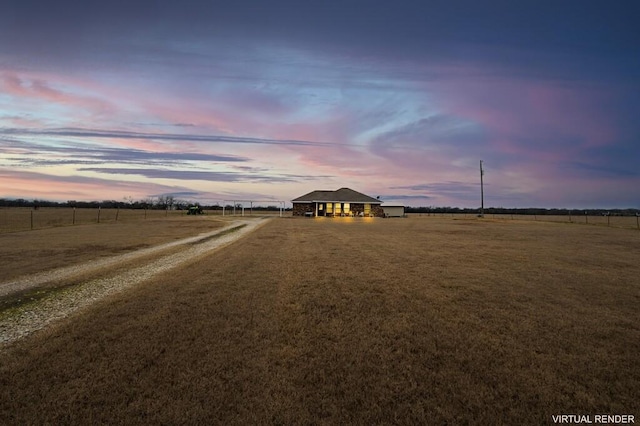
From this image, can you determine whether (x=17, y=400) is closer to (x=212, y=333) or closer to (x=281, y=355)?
(x=212, y=333)

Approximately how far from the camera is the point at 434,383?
4121mm

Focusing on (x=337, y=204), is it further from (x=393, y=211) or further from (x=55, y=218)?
(x=55, y=218)

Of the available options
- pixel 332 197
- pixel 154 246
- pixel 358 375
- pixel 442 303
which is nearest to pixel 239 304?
pixel 358 375

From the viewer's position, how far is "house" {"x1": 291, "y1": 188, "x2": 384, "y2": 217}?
60.3 m

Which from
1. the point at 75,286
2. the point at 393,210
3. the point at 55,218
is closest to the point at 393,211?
the point at 393,210

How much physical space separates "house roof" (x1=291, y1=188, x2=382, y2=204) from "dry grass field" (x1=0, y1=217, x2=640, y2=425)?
169 ft

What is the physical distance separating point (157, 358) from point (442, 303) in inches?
220

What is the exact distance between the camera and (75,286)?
880 cm

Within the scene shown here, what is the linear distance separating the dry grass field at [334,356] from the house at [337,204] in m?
51.2

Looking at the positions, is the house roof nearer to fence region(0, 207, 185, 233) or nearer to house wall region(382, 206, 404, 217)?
house wall region(382, 206, 404, 217)

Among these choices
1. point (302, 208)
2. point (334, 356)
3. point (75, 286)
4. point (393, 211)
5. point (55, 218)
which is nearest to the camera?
point (334, 356)

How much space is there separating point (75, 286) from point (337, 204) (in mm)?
52639

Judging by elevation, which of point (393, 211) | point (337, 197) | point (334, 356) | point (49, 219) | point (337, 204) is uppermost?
point (337, 197)

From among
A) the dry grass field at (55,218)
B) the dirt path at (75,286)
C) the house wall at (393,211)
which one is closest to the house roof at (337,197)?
the house wall at (393,211)
